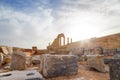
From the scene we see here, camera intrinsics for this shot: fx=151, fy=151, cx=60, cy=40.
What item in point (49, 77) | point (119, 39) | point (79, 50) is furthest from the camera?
point (119, 39)

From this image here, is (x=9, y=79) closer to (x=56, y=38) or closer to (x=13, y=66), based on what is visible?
(x=13, y=66)

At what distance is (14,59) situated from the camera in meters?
6.32

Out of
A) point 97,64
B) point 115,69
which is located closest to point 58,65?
point 97,64

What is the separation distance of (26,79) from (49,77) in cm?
134

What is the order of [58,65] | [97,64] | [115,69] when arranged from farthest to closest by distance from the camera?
[97,64], [58,65], [115,69]

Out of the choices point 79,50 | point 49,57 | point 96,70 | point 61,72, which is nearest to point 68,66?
point 61,72

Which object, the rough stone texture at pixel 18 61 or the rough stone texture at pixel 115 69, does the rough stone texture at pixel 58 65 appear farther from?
the rough stone texture at pixel 115 69

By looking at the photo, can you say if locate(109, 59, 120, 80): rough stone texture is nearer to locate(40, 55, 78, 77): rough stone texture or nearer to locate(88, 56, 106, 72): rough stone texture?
locate(40, 55, 78, 77): rough stone texture

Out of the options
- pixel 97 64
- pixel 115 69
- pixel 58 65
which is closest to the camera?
pixel 115 69

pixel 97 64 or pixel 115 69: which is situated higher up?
pixel 115 69

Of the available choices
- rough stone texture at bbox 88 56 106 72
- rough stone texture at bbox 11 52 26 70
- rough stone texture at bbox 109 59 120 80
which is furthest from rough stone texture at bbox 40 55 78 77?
rough stone texture at bbox 109 59 120 80

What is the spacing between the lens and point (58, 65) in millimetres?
4773

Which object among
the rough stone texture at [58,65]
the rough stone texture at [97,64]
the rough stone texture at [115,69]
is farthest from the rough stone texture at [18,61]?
the rough stone texture at [115,69]

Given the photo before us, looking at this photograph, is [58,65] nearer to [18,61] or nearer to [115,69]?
[18,61]
